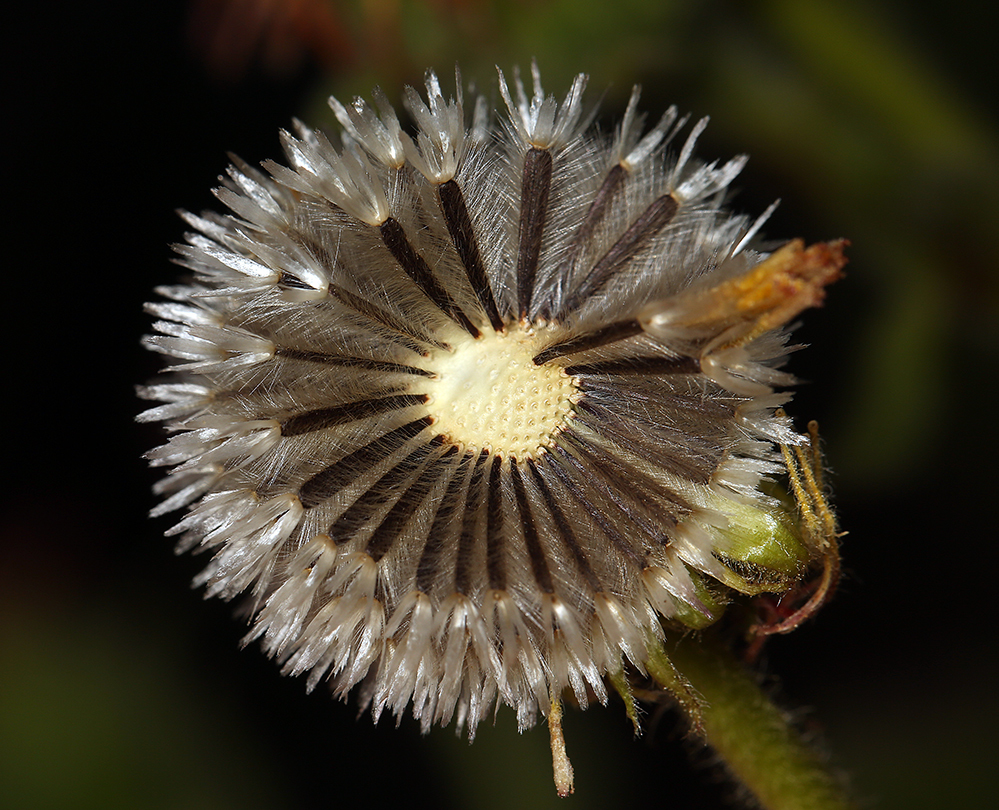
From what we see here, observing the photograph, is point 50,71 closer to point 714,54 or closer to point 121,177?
point 121,177

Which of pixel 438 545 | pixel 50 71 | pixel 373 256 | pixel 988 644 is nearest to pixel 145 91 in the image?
pixel 50 71

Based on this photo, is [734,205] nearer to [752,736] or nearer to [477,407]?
[477,407]

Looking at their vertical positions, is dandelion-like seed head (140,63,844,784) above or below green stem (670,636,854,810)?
above

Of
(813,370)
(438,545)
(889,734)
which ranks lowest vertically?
(889,734)

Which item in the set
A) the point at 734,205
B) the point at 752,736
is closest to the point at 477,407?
the point at 752,736

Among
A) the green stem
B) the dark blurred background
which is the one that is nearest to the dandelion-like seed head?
the green stem

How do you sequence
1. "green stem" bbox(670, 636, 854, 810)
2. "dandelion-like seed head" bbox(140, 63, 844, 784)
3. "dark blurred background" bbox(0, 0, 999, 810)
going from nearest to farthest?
Result: "dandelion-like seed head" bbox(140, 63, 844, 784)
"green stem" bbox(670, 636, 854, 810)
"dark blurred background" bbox(0, 0, 999, 810)

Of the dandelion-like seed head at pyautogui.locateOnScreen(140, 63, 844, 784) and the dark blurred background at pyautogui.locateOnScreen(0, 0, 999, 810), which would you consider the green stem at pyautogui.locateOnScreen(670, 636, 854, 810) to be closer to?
the dandelion-like seed head at pyautogui.locateOnScreen(140, 63, 844, 784)
